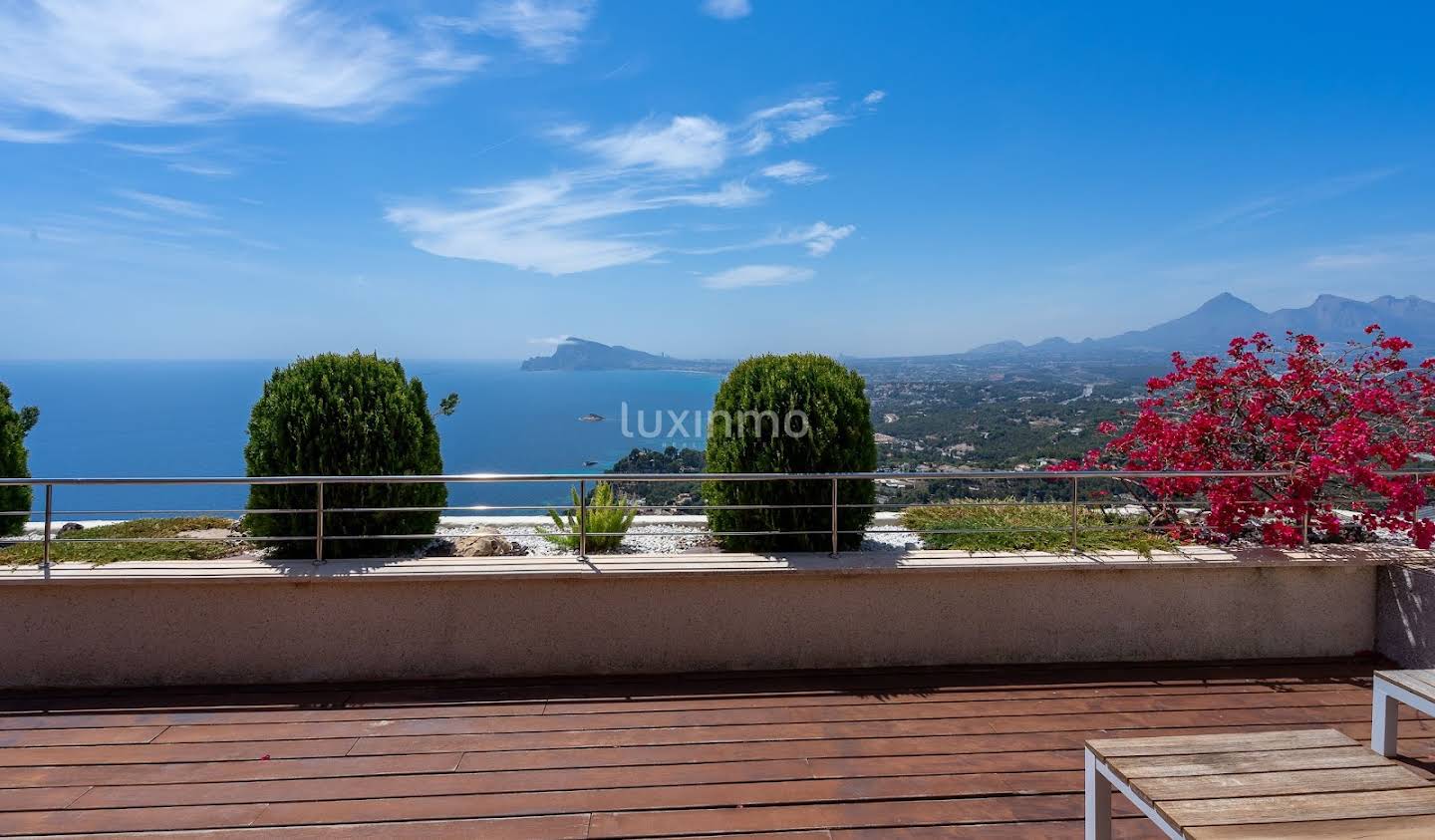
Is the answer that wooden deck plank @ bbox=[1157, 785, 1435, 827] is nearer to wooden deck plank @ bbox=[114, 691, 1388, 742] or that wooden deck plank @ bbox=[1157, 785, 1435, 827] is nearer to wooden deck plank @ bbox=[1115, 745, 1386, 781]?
wooden deck plank @ bbox=[1115, 745, 1386, 781]

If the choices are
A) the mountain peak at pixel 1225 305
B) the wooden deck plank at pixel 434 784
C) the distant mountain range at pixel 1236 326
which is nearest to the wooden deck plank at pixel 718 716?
the wooden deck plank at pixel 434 784

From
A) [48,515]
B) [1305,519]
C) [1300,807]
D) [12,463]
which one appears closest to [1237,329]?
[1305,519]

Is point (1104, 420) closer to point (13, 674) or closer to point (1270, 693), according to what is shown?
point (1270, 693)

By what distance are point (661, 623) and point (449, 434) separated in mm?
5153

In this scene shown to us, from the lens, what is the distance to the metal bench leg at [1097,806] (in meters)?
2.16

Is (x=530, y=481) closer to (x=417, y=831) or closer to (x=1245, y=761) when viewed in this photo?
(x=417, y=831)

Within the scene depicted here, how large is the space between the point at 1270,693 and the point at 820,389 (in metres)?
2.83

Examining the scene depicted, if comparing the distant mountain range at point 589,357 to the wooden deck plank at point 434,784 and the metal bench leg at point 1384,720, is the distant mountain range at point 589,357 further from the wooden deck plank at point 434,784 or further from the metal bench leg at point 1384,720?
the metal bench leg at point 1384,720

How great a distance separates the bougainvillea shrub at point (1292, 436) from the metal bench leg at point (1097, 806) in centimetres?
312

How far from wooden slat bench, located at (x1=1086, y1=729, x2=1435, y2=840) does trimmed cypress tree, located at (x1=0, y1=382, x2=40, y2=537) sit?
24.2 ft

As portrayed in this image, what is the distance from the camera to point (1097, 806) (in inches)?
85.8

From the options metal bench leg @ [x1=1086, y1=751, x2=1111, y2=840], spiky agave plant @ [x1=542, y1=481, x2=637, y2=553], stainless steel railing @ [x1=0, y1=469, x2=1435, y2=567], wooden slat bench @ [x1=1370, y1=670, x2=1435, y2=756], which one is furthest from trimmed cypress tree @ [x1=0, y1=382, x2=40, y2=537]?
wooden slat bench @ [x1=1370, y1=670, x2=1435, y2=756]

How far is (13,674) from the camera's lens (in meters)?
3.82

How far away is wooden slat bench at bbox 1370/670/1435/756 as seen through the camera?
2.55 metres
